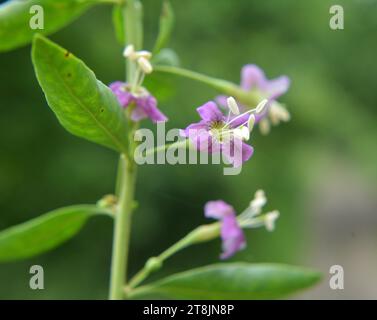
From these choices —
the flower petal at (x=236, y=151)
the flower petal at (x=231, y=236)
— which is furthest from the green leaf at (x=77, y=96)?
the flower petal at (x=231, y=236)

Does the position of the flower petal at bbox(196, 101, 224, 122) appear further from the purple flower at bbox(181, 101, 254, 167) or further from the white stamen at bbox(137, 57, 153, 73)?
the white stamen at bbox(137, 57, 153, 73)

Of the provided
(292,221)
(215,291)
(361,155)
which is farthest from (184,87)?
(215,291)

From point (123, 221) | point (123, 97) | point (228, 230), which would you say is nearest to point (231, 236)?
point (228, 230)

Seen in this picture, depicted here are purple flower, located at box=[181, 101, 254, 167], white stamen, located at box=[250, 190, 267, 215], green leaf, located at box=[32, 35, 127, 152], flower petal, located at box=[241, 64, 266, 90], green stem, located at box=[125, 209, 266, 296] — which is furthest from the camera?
flower petal, located at box=[241, 64, 266, 90]

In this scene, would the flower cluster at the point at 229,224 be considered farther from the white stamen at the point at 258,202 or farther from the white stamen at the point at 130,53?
the white stamen at the point at 130,53

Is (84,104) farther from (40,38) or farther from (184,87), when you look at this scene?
(184,87)

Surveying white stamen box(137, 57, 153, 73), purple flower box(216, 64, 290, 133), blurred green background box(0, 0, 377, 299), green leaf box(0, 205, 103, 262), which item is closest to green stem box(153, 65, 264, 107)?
purple flower box(216, 64, 290, 133)

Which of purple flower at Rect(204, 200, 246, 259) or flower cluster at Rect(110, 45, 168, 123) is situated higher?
flower cluster at Rect(110, 45, 168, 123)
